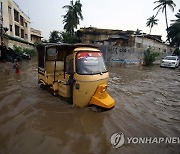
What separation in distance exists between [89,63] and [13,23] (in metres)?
30.6

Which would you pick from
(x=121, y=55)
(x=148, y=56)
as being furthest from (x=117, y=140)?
(x=148, y=56)

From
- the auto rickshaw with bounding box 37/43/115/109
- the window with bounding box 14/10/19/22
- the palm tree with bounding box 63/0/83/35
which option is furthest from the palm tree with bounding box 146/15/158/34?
the auto rickshaw with bounding box 37/43/115/109

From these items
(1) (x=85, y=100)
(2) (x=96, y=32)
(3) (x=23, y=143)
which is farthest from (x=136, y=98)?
(2) (x=96, y=32)

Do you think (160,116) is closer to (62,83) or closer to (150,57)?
(62,83)

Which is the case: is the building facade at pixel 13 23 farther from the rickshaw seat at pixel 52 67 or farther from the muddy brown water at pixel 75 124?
the muddy brown water at pixel 75 124

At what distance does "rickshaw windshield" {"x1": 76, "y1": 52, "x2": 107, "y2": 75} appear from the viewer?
546cm

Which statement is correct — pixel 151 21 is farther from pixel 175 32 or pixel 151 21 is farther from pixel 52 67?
pixel 52 67

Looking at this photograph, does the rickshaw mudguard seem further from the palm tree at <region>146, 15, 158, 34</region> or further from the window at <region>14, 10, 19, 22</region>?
the palm tree at <region>146, 15, 158, 34</region>

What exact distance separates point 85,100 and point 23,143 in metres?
2.28

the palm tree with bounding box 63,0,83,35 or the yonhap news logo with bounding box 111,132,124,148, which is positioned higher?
the palm tree with bounding box 63,0,83,35

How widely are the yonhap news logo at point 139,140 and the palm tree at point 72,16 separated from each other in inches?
1477

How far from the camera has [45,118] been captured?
5164mm

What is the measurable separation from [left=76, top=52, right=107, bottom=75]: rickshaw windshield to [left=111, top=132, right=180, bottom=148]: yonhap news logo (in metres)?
2.11

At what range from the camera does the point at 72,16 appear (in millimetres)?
38875
